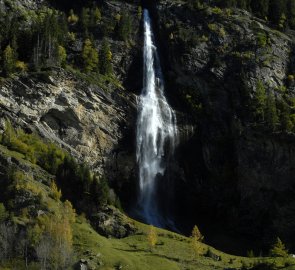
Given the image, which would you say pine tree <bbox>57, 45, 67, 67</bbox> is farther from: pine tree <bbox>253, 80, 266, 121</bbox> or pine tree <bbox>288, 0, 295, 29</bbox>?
pine tree <bbox>288, 0, 295, 29</bbox>

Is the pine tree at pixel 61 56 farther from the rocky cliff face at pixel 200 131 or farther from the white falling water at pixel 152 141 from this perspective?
the white falling water at pixel 152 141

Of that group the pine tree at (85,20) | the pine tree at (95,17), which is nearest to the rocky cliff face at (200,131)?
the pine tree at (85,20)

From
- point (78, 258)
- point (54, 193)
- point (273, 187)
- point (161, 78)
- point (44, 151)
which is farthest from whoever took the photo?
point (161, 78)

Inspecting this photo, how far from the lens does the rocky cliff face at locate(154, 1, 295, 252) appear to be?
104 metres

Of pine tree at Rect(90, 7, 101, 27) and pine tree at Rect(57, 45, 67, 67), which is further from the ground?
pine tree at Rect(90, 7, 101, 27)

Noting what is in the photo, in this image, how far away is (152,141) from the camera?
10894 cm

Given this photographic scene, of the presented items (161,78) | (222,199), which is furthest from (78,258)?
(161,78)

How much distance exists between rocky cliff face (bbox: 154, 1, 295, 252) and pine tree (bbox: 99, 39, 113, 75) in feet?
Result: 46.4

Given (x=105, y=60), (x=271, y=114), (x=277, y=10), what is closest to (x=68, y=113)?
(x=105, y=60)

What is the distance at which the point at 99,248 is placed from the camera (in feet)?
259

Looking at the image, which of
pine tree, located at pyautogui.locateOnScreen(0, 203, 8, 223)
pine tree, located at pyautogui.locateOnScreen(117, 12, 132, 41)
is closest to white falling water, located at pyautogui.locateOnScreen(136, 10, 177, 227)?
pine tree, located at pyautogui.locateOnScreen(117, 12, 132, 41)

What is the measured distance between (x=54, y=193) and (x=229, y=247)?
115 feet

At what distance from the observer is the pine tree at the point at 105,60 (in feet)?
387

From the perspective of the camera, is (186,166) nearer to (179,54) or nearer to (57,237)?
(179,54)
